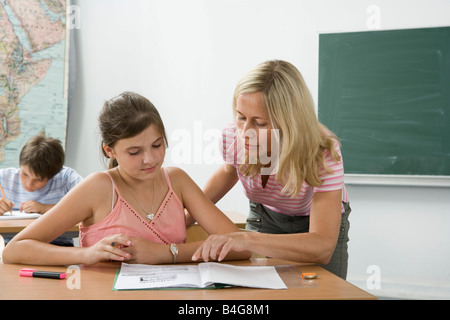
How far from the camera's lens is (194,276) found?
1177mm

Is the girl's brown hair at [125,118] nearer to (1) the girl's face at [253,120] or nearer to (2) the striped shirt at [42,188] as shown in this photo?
(1) the girl's face at [253,120]

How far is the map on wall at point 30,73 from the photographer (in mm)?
3633

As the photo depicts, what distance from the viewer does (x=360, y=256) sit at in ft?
11.2

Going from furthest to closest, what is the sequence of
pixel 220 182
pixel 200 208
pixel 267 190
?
1. pixel 220 182
2. pixel 267 190
3. pixel 200 208

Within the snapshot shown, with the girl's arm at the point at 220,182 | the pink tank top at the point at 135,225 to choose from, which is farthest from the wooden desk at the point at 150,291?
the girl's arm at the point at 220,182

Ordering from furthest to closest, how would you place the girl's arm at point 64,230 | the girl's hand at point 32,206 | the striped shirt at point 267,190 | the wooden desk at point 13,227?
the girl's hand at point 32,206
the wooden desk at point 13,227
the striped shirt at point 267,190
the girl's arm at point 64,230

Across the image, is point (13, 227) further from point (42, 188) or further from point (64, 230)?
point (64, 230)

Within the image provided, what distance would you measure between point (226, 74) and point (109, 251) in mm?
2547

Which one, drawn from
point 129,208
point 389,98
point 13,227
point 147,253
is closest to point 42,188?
point 13,227

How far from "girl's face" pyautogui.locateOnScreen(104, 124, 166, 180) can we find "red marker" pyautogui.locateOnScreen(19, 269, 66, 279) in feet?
1.28

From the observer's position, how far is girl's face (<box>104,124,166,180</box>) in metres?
1.44

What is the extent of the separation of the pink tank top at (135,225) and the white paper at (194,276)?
195 mm

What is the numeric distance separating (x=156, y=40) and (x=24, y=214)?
176 centimetres
